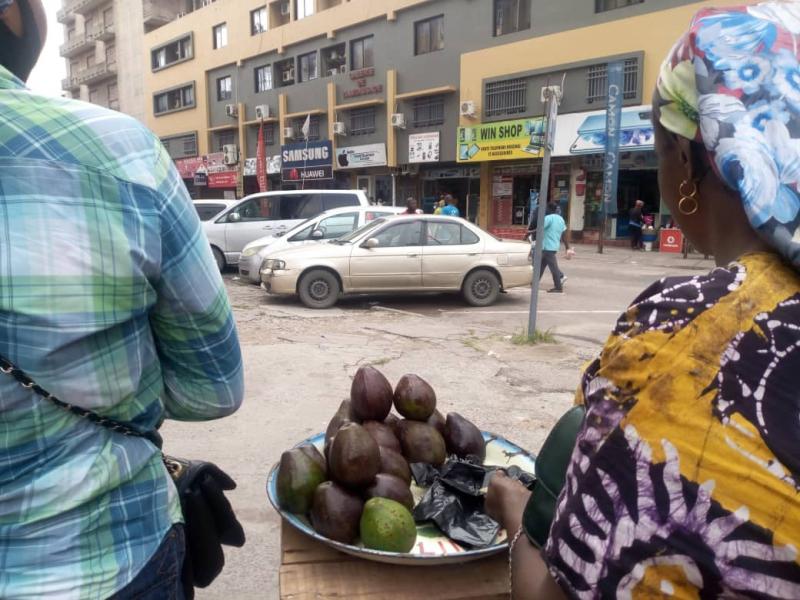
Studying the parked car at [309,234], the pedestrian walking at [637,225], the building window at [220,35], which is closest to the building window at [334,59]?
the building window at [220,35]

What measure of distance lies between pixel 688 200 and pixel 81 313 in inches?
40.7

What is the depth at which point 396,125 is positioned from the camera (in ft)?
83.6

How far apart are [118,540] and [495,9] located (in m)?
24.8

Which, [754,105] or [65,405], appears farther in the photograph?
[65,405]

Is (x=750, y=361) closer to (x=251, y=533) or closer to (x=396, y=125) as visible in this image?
(x=251, y=533)

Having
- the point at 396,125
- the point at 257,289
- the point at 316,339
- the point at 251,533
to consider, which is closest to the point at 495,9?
the point at 396,125

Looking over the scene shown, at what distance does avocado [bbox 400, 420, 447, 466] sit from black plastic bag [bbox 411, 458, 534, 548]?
0.04 metres

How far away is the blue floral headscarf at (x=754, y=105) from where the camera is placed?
2.80 ft

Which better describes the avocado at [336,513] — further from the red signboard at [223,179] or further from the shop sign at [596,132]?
the red signboard at [223,179]

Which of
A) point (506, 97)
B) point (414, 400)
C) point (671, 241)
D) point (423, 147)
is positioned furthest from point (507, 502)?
point (423, 147)

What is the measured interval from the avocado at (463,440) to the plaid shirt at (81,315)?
1.10 m

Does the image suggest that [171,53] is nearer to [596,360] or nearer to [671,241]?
[671,241]

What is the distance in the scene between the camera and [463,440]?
2.02 metres

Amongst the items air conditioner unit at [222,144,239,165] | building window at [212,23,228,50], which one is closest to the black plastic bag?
air conditioner unit at [222,144,239,165]
